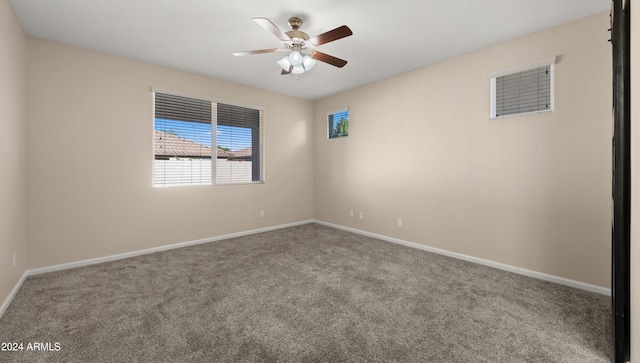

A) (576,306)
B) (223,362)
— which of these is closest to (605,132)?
(576,306)

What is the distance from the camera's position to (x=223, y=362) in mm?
1661

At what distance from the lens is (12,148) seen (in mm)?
2551

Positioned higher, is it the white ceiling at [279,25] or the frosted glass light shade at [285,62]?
the white ceiling at [279,25]

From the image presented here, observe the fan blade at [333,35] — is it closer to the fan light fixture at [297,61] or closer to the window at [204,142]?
the fan light fixture at [297,61]

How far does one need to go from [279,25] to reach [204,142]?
97.0 inches

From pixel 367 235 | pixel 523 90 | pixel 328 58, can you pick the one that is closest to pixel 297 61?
pixel 328 58

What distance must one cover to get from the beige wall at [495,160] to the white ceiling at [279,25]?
0.32m

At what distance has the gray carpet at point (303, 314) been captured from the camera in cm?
176

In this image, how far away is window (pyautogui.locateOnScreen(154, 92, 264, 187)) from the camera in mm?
4027

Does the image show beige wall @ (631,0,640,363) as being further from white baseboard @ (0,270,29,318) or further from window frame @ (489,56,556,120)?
white baseboard @ (0,270,29,318)

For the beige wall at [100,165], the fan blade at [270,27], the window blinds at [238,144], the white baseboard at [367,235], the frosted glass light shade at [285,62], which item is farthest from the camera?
the window blinds at [238,144]

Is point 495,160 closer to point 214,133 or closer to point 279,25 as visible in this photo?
point 279,25

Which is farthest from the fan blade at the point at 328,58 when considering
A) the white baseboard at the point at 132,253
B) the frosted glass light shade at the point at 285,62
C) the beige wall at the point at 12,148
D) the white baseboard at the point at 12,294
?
the white baseboard at the point at 12,294

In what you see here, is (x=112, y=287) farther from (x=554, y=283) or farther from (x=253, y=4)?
(x=554, y=283)
